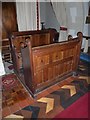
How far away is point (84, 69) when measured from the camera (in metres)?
3.38

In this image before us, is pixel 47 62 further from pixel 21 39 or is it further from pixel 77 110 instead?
pixel 21 39

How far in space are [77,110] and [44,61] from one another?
930 millimetres

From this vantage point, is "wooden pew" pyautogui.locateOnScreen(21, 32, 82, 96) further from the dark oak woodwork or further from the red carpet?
the dark oak woodwork

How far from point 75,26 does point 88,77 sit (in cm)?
198

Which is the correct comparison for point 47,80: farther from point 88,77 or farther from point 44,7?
point 44,7

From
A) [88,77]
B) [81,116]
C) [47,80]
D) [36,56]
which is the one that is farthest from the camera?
[88,77]

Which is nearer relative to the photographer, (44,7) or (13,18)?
(13,18)

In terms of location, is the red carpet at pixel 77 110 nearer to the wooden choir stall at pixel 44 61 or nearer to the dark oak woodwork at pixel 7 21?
the wooden choir stall at pixel 44 61

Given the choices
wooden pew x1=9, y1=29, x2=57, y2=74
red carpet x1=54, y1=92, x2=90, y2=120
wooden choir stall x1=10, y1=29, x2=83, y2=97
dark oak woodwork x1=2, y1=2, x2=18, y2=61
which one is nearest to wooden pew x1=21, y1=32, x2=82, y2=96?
wooden choir stall x1=10, y1=29, x2=83, y2=97

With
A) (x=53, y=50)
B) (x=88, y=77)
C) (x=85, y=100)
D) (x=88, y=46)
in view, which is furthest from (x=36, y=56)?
(x=88, y=46)

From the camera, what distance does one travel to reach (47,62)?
7.83 ft

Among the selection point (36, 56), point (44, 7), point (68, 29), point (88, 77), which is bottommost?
point (88, 77)

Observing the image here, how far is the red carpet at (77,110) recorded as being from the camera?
1.93 meters

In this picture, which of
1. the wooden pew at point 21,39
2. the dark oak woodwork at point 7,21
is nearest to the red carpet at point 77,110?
the wooden pew at point 21,39
